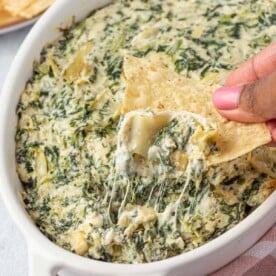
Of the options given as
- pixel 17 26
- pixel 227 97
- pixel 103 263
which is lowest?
pixel 103 263

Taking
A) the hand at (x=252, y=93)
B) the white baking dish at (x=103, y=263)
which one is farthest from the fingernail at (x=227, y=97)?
the white baking dish at (x=103, y=263)

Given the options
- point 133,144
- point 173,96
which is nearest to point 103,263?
point 133,144

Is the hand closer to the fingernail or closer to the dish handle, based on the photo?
the fingernail

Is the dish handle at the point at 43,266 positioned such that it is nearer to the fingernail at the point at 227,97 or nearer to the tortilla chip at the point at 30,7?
the fingernail at the point at 227,97

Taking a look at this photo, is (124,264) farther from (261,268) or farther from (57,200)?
(261,268)

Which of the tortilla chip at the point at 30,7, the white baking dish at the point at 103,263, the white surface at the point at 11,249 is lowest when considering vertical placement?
the white surface at the point at 11,249

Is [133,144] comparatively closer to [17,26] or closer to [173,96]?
[173,96]
